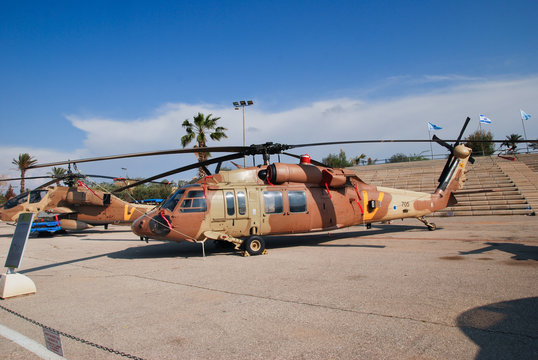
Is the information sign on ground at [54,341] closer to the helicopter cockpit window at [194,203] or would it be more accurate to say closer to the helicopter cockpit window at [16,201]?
the helicopter cockpit window at [194,203]

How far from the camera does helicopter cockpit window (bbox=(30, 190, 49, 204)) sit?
18.8 m

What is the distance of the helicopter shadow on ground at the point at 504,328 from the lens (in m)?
3.39

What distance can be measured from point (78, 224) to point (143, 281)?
1420 centimetres

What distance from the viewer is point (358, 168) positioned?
4028cm

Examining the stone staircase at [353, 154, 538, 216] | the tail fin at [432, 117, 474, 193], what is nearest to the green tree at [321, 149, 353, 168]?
the stone staircase at [353, 154, 538, 216]

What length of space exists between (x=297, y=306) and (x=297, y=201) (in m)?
6.52

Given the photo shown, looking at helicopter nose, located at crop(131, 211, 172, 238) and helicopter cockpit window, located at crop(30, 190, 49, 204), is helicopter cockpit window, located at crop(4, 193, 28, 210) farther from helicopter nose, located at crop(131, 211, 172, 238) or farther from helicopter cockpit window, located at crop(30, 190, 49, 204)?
helicopter nose, located at crop(131, 211, 172, 238)

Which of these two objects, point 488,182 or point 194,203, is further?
point 488,182

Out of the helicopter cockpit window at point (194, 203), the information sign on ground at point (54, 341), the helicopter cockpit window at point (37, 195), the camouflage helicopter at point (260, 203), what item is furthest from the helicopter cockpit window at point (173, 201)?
the helicopter cockpit window at point (37, 195)

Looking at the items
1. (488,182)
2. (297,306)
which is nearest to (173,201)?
(297,306)

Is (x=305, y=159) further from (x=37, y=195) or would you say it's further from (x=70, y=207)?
(x=37, y=195)

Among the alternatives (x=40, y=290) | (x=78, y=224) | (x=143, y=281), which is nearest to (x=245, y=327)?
(x=143, y=281)

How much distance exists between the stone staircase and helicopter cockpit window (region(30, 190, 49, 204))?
22451 mm

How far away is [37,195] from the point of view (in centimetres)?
1886
